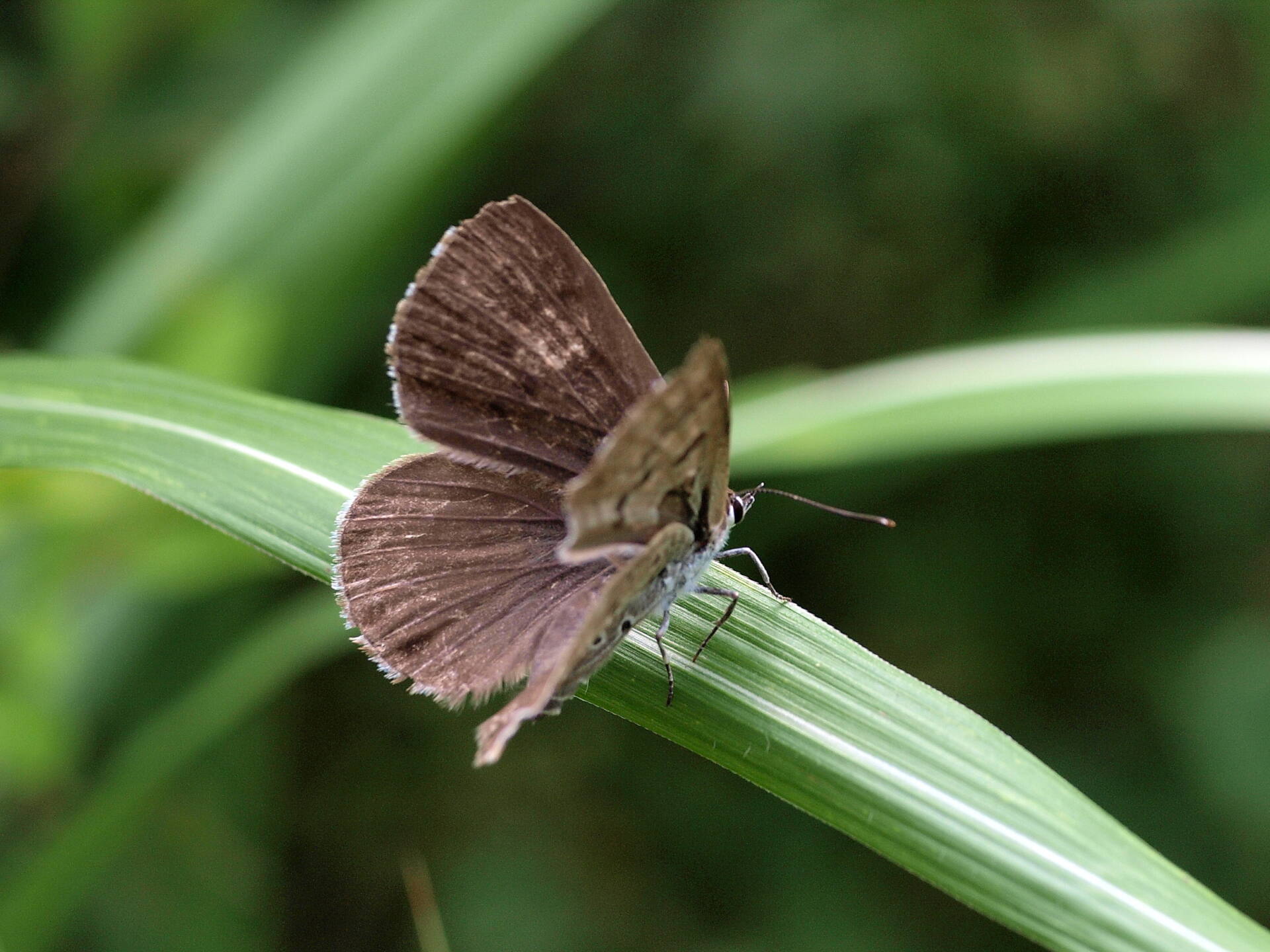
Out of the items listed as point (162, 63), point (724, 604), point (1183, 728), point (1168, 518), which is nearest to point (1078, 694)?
point (1183, 728)

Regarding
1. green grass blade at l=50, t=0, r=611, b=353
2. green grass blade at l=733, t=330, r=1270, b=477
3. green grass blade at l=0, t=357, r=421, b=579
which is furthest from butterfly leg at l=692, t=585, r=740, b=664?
green grass blade at l=50, t=0, r=611, b=353

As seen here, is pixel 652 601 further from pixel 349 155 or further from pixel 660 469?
pixel 349 155

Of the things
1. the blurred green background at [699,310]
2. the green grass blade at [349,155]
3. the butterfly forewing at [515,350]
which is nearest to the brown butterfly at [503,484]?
the butterfly forewing at [515,350]

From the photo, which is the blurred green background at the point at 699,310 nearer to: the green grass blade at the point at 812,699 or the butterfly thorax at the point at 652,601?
the green grass blade at the point at 812,699

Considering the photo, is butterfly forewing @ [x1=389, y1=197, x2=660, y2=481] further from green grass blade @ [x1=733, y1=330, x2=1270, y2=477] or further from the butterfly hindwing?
green grass blade @ [x1=733, y1=330, x2=1270, y2=477]

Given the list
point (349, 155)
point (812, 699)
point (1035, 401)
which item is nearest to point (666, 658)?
point (812, 699)
